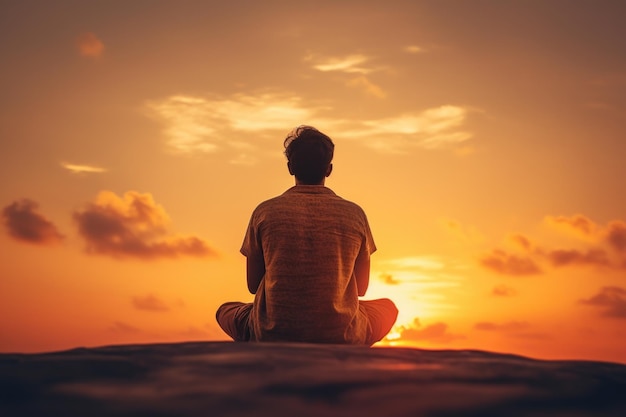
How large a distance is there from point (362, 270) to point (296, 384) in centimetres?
320

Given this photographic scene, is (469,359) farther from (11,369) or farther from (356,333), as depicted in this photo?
(356,333)

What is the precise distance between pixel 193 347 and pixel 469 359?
111 centimetres

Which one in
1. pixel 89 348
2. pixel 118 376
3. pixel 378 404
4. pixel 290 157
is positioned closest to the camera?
pixel 378 404

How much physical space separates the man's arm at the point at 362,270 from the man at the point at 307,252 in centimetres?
9

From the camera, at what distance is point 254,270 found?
5383 mm

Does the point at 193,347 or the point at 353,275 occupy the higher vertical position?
the point at 353,275

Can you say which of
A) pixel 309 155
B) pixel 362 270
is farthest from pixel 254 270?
pixel 309 155

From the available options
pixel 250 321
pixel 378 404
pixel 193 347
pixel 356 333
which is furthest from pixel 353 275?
pixel 378 404

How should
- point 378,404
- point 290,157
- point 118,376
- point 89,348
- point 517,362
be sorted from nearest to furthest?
1. point 378,404
2. point 118,376
3. point 517,362
4. point 89,348
5. point 290,157

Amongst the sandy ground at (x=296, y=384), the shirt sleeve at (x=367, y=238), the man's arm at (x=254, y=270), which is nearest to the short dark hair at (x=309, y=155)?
the shirt sleeve at (x=367, y=238)

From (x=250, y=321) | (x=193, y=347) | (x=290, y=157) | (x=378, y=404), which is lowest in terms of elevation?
(x=378, y=404)

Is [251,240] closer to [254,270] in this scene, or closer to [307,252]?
[254,270]

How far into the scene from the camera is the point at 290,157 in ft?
17.3

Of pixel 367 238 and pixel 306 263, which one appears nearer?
pixel 306 263
